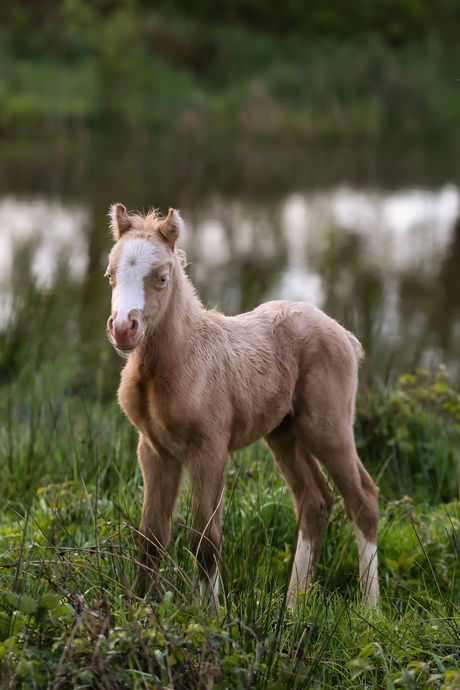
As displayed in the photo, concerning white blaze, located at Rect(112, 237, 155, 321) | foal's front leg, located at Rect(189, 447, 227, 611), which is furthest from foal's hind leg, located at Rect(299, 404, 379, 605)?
white blaze, located at Rect(112, 237, 155, 321)

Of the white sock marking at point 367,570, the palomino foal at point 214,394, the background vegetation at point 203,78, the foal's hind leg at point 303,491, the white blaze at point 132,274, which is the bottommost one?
the white sock marking at point 367,570

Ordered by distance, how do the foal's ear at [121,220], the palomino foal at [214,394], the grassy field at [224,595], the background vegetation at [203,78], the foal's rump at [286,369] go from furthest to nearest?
the background vegetation at [203,78]
the foal's rump at [286,369]
the foal's ear at [121,220]
the palomino foal at [214,394]
the grassy field at [224,595]

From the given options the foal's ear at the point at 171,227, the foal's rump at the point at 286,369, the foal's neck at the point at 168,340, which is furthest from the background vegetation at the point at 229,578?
the foal's ear at the point at 171,227

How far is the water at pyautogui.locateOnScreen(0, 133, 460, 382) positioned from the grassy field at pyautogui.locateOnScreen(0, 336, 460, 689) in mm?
1753

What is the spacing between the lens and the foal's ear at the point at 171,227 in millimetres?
2938

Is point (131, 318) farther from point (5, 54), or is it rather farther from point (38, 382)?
point (5, 54)

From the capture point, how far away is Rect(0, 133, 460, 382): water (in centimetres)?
852

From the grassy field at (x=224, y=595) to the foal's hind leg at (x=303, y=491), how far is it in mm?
127

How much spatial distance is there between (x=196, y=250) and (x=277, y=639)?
10549 mm

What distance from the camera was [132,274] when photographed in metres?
2.75

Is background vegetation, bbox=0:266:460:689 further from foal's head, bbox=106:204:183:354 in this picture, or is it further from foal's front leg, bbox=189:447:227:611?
foal's head, bbox=106:204:183:354

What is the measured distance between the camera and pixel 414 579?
391 cm

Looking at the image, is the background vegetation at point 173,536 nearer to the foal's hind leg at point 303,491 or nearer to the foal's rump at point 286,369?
the foal's hind leg at point 303,491

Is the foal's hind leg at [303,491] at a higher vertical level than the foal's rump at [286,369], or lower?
lower
